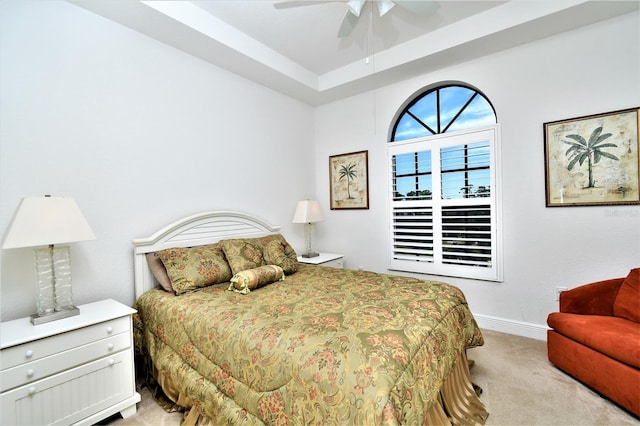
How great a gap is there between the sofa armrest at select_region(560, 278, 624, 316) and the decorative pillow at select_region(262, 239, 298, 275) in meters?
2.34

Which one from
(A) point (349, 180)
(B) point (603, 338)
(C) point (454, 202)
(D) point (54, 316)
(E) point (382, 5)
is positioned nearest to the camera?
(D) point (54, 316)

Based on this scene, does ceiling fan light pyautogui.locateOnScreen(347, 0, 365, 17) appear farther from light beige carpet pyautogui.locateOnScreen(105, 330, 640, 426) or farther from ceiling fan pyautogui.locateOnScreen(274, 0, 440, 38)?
light beige carpet pyautogui.locateOnScreen(105, 330, 640, 426)

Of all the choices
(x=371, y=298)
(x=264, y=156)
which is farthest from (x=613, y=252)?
(x=264, y=156)

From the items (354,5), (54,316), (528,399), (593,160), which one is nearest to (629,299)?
(528,399)

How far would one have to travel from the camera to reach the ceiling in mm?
2428

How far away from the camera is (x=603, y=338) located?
1.96 metres

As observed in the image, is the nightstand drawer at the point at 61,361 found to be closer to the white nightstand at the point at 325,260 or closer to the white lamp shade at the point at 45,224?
the white lamp shade at the point at 45,224

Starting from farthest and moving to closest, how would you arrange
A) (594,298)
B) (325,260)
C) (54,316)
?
(325,260), (594,298), (54,316)

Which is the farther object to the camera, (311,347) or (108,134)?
(108,134)

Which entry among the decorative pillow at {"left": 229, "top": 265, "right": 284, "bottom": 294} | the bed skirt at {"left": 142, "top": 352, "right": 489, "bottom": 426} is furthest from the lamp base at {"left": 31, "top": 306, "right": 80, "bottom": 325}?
the decorative pillow at {"left": 229, "top": 265, "right": 284, "bottom": 294}

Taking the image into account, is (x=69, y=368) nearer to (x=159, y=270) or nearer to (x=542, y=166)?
(x=159, y=270)

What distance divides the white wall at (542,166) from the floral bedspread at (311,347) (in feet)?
3.99

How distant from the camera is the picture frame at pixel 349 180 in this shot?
402 centimetres

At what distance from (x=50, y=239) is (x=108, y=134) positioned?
1.03 metres
